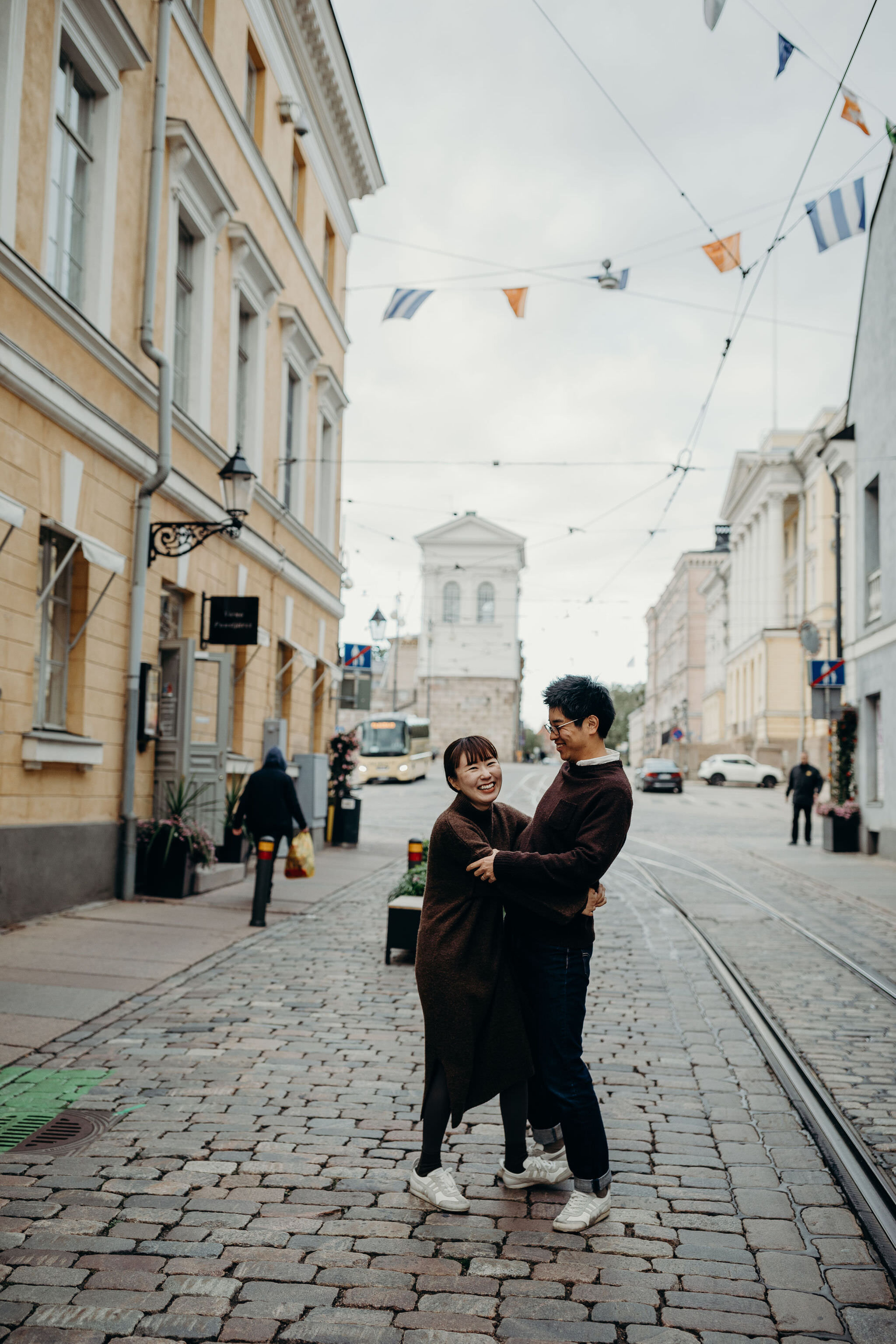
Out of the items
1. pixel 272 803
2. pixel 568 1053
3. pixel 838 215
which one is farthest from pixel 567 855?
pixel 838 215

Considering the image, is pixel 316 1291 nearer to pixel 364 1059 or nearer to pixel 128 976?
Answer: pixel 364 1059

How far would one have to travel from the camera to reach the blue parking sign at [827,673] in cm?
2153

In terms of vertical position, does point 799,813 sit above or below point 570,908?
below

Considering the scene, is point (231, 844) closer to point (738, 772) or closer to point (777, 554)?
point (738, 772)

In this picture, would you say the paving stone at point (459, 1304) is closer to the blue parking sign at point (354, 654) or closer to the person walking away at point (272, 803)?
the person walking away at point (272, 803)

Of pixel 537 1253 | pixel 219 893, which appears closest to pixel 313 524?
pixel 219 893

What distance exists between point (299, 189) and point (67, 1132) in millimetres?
18098

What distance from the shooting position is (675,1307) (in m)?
3.38

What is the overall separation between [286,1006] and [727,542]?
82.0 meters

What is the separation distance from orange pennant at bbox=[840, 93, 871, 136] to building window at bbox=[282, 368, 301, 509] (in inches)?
426

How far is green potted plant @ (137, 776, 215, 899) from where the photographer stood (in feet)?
39.2

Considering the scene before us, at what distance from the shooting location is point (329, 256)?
2238 centimetres

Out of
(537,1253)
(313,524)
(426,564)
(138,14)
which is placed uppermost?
(426,564)

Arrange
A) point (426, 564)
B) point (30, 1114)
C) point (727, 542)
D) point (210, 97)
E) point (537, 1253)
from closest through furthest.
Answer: point (537, 1253), point (30, 1114), point (210, 97), point (426, 564), point (727, 542)
